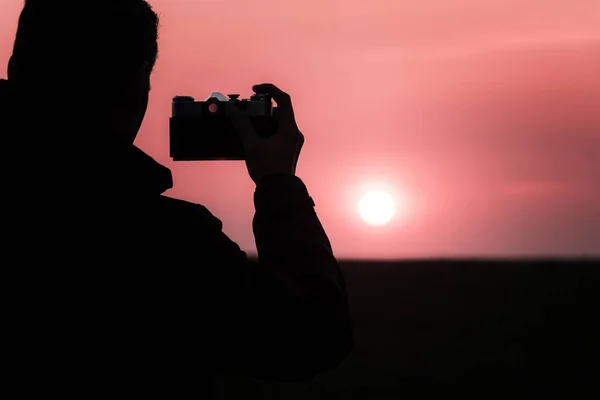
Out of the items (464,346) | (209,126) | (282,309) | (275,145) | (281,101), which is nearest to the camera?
(282,309)

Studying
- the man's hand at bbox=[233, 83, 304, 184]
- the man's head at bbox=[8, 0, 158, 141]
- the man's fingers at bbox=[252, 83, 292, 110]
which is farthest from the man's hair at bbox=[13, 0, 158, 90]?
the man's fingers at bbox=[252, 83, 292, 110]

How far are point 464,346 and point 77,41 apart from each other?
1690cm

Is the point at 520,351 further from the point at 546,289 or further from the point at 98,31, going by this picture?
the point at 546,289

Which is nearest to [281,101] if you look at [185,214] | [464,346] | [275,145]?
[275,145]

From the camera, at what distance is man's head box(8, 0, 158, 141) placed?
5.43 ft

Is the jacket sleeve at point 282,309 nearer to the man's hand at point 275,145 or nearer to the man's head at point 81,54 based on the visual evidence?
the man's hand at point 275,145

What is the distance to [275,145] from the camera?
1.94m

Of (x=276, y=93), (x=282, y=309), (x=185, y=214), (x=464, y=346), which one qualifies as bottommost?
(x=464, y=346)

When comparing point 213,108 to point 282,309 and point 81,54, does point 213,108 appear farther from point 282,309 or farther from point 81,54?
point 282,309

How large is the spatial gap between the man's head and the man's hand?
0.30 meters

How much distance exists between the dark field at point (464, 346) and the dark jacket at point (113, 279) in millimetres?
209

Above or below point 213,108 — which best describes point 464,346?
below

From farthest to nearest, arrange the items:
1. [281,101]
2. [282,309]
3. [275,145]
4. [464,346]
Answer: [464,346] → [281,101] → [275,145] → [282,309]

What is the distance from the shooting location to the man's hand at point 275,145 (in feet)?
6.23
